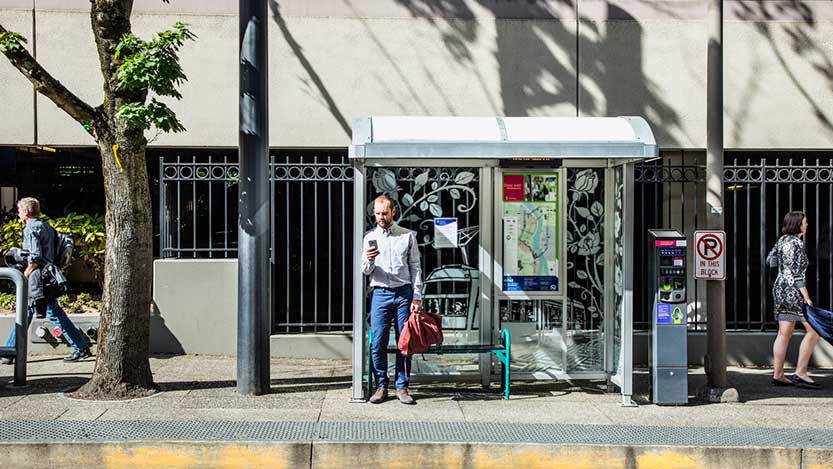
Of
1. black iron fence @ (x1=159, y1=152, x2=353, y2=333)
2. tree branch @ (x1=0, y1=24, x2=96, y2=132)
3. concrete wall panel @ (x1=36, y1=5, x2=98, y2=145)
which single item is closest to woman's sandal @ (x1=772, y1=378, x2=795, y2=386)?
black iron fence @ (x1=159, y1=152, x2=353, y2=333)

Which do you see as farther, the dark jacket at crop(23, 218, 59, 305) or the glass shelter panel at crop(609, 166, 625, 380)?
the dark jacket at crop(23, 218, 59, 305)

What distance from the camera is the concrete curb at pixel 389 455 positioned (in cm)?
633

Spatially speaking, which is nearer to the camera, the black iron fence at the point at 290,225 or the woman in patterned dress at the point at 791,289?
the woman in patterned dress at the point at 791,289

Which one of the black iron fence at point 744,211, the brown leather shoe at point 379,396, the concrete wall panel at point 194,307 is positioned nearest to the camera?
the brown leather shoe at point 379,396

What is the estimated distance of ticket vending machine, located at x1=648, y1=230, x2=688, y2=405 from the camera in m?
7.97

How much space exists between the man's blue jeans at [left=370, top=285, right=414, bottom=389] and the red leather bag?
0.57 feet

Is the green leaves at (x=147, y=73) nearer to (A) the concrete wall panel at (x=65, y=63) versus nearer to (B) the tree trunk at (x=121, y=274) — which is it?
(B) the tree trunk at (x=121, y=274)

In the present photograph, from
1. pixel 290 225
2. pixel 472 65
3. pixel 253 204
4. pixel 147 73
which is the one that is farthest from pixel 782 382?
pixel 147 73

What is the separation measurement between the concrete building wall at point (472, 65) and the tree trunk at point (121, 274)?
2.81 metres

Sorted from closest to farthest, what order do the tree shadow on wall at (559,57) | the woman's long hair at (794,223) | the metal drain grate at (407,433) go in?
the metal drain grate at (407,433)
the woman's long hair at (794,223)
the tree shadow on wall at (559,57)

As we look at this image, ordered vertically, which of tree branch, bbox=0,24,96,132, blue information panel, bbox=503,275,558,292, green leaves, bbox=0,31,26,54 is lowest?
blue information panel, bbox=503,275,558,292

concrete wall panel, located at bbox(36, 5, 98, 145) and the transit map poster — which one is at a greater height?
concrete wall panel, located at bbox(36, 5, 98, 145)

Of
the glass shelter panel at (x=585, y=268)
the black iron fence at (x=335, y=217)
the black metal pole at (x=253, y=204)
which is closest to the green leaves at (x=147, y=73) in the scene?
the black metal pole at (x=253, y=204)

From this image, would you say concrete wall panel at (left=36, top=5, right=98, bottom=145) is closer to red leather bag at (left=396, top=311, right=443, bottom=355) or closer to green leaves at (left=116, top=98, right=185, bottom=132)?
green leaves at (left=116, top=98, right=185, bottom=132)
